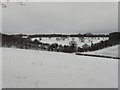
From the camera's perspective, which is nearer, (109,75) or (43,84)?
(43,84)

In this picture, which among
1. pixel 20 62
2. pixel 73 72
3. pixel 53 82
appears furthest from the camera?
pixel 20 62

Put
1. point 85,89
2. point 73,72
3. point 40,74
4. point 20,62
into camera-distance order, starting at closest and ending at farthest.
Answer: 1. point 85,89
2. point 40,74
3. point 73,72
4. point 20,62

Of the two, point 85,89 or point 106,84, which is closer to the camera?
point 85,89

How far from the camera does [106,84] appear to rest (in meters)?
6.62

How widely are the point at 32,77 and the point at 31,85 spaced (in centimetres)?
83

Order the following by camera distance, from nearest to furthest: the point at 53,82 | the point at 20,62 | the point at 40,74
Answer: the point at 53,82, the point at 40,74, the point at 20,62

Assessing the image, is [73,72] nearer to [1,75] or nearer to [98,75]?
[98,75]

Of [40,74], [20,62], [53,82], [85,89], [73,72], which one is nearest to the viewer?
[85,89]

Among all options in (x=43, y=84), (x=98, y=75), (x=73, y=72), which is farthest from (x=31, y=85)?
(x=98, y=75)

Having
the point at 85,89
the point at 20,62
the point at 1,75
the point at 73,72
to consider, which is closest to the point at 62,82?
the point at 85,89

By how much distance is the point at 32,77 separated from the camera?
22.6 ft

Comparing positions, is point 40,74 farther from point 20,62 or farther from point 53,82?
point 20,62

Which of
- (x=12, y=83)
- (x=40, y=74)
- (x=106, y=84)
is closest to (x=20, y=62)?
(x=40, y=74)

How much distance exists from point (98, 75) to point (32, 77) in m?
2.47
